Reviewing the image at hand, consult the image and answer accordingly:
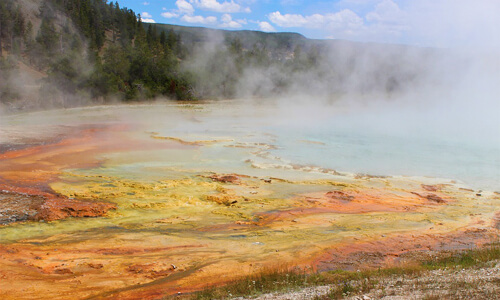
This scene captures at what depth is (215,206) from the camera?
4.77 meters

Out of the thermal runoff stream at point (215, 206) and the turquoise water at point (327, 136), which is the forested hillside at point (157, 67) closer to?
the turquoise water at point (327, 136)

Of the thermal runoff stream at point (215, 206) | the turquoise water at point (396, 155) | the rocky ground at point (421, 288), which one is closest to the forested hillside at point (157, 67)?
the turquoise water at point (396, 155)

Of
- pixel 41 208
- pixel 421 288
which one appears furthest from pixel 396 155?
pixel 41 208

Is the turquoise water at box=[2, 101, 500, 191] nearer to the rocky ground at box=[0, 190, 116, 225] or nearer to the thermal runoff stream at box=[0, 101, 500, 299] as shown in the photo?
the thermal runoff stream at box=[0, 101, 500, 299]

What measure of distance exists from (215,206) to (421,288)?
2.71 m

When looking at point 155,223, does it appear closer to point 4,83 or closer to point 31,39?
point 4,83

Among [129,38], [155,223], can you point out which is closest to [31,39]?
[129,38]

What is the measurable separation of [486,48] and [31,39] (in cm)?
2310

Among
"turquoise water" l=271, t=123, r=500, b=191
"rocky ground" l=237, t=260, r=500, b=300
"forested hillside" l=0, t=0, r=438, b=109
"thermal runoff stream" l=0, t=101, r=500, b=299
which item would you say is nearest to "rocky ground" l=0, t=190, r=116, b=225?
"thermal runoff stream" l=0, t=101, r=500, b=299

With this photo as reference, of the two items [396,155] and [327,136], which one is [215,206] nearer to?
[396,155]

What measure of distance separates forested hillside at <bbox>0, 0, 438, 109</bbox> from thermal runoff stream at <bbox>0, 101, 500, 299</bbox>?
6520 mm

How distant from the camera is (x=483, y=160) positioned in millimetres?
7750

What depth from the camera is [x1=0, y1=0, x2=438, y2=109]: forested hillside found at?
50.9ft

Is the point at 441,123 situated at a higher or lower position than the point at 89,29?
lower
